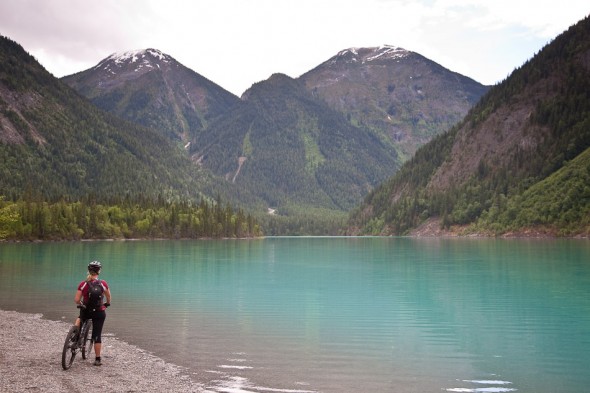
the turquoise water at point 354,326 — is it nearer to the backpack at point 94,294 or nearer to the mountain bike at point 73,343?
the mountain bike at point 73,343

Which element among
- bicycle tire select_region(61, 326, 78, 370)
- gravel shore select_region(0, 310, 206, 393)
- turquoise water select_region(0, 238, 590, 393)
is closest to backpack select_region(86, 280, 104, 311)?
bicycle tire select_region(61, 326, 78, 370)

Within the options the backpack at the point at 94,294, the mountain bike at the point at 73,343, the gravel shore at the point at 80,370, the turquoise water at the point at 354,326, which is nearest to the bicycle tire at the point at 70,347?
the mountain bike at the point at 73,343

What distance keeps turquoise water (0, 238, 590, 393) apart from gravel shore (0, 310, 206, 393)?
1.39 meters

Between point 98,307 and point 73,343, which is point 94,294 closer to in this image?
point 98,307

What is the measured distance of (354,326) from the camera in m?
39.5

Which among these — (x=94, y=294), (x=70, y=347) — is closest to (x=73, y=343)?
(x=70, y=347)

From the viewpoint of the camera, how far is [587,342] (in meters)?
33.1

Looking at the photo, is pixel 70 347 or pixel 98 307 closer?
pixel 70 347

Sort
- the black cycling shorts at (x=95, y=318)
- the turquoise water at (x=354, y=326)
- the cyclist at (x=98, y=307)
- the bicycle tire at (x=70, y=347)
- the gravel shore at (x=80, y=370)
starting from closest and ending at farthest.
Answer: the gravel shore at (x=80, y=370) < the bicycle tire at (x=70, y=347) < the cyclist at (x=98, y=307) < the black cycling shorts at (x=95, y=318) < the turquoise water at (x=354, y=326)

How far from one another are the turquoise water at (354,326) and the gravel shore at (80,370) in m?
1.39

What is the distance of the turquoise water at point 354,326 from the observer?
25.9 m

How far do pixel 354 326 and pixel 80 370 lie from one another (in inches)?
775

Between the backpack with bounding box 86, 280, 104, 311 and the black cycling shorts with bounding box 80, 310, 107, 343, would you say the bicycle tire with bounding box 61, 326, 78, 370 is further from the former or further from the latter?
the backpack with bounding box 86, 280, 104, 311

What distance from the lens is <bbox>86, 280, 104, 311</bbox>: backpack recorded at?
25.3 m
